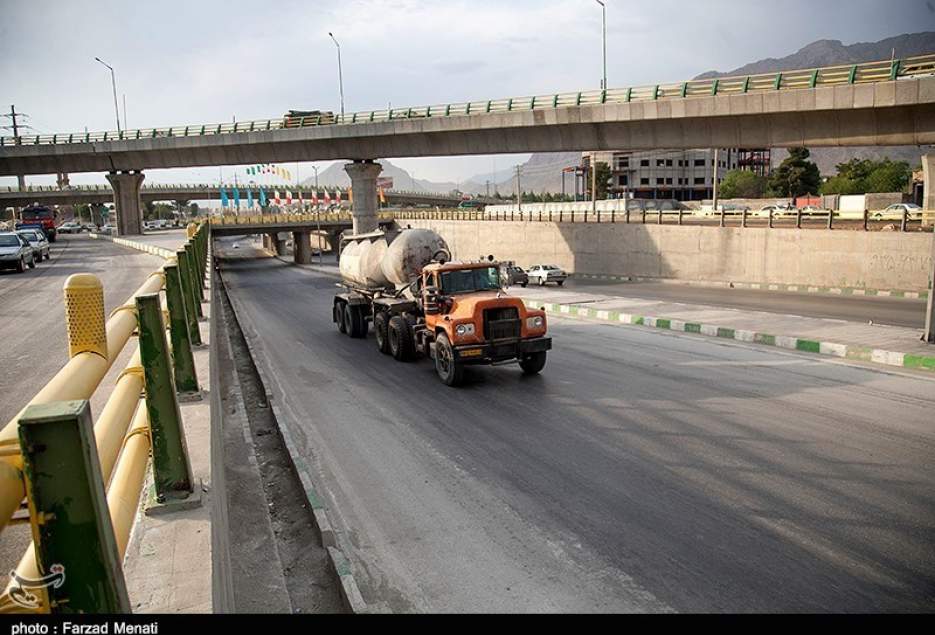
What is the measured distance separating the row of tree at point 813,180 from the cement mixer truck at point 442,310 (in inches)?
2949

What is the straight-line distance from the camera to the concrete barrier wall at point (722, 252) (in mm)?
29938

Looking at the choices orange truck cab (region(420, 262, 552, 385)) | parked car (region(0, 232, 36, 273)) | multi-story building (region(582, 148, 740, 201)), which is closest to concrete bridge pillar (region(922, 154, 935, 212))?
orange truck cab (region(420, 262, 552, 385))

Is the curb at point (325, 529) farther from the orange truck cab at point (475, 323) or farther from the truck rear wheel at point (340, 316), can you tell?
the truck rear wheel at point (340, 316)

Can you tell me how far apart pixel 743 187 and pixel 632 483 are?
362 feet

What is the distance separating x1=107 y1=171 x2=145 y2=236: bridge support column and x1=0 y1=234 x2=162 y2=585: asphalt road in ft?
119

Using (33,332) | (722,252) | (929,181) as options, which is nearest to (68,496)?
(33,332)

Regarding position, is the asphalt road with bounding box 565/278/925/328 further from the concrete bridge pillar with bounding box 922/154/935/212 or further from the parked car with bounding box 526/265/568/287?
the concrete bridge pillar with bounding box 922/154/935/212

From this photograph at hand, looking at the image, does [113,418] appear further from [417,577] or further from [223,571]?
[417,577]

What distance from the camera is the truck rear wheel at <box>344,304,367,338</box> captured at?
65.2ft

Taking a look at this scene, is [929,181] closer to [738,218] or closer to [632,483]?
[738,218]

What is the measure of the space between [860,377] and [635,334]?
6612 millimetres

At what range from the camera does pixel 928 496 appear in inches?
303

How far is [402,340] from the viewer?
15883 millimetres

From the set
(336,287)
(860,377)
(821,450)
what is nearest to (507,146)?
(336,287)
